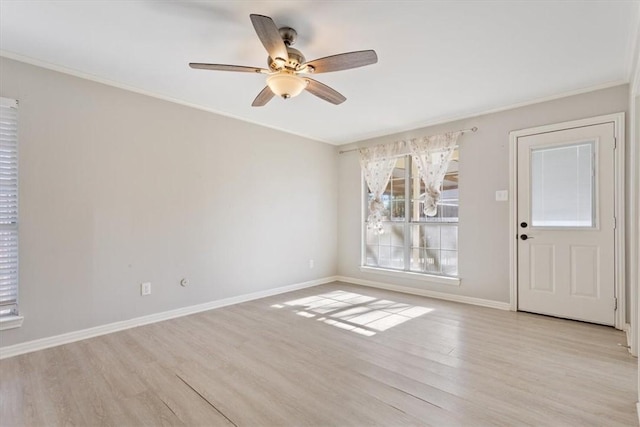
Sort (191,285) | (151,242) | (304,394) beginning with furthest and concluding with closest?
(191,285)
(151,242)
(304,394)

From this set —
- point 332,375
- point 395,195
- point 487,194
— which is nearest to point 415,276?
point 395,195

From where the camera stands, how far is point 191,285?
371cm

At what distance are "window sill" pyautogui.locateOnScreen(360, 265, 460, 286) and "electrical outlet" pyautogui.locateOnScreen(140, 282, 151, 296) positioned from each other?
315 centimetres

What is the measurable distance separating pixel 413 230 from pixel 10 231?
4.52 meters

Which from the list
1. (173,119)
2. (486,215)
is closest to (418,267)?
(486,215)

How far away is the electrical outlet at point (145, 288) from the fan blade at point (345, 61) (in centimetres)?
274

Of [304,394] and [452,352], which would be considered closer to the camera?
[304,394]

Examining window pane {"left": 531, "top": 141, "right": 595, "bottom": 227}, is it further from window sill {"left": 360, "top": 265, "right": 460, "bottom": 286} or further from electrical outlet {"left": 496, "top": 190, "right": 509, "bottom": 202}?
window sill {"left": 360, "top": 265, "right": 460, "bottom": 286}

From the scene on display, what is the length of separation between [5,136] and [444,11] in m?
3.49

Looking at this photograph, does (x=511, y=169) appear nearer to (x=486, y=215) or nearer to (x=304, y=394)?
(x=486, y=215)

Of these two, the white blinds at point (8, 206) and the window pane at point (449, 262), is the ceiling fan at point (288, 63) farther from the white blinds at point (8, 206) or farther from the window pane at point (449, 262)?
the window pane at point (449, 262)

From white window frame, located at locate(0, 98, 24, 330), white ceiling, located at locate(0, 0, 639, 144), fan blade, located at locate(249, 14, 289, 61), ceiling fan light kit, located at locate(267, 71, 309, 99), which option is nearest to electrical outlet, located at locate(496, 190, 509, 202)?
white ceiling, located at locate(0, 0, 639, 144)

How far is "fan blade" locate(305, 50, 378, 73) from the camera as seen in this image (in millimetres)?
2057

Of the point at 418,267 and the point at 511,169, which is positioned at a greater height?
the point at 511,169
